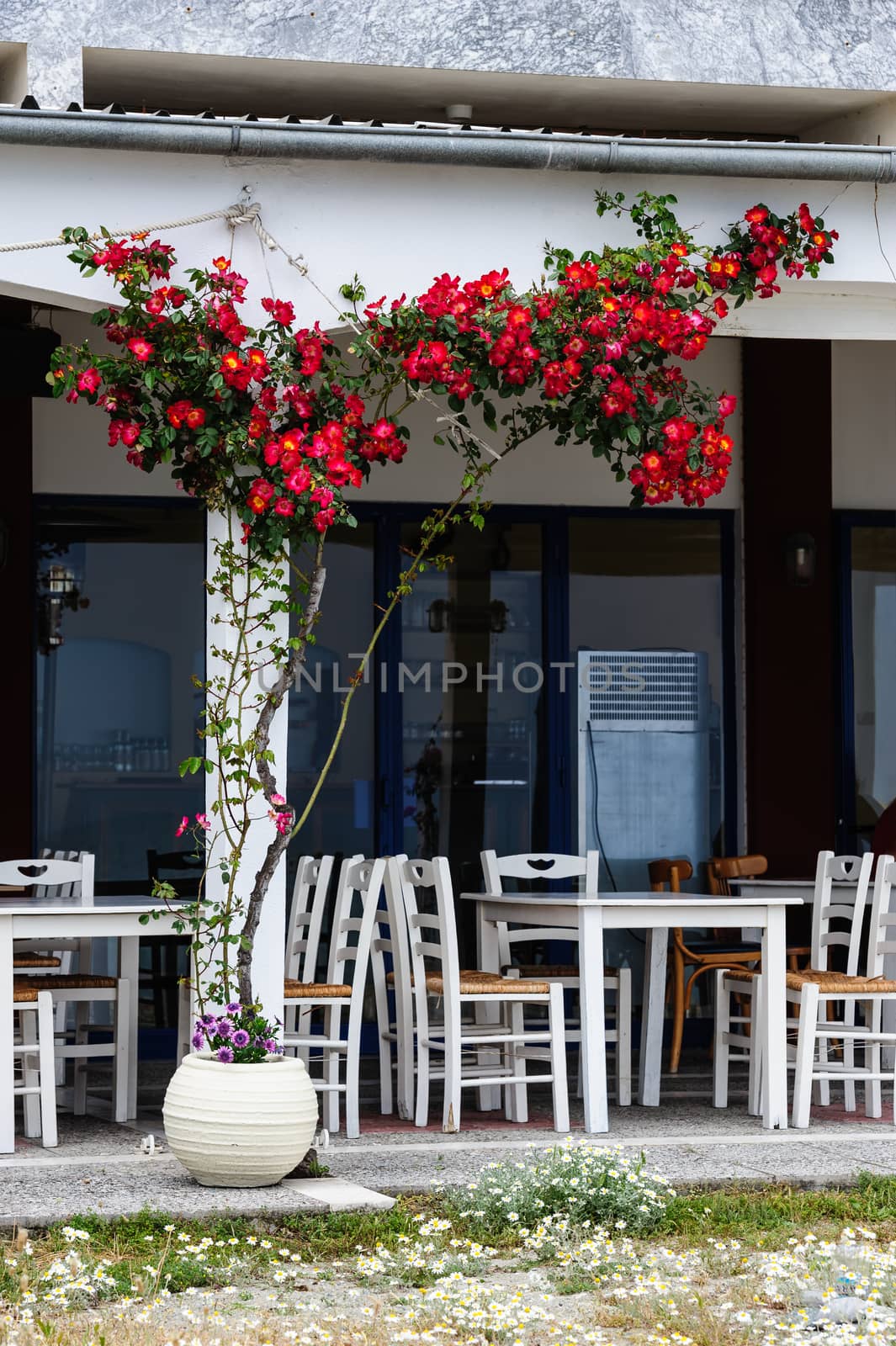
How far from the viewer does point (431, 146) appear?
17.2ft

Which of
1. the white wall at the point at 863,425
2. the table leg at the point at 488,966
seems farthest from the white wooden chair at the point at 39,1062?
the white wall at the point at 863,425

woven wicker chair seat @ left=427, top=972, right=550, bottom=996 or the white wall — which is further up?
the white wall

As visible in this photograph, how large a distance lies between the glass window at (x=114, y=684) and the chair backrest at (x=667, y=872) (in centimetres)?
199

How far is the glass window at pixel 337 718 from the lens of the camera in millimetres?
8094

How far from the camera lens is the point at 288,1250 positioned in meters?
4.29

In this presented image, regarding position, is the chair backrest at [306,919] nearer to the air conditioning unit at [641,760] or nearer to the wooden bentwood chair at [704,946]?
the wooden bentwood chair at [704,946]

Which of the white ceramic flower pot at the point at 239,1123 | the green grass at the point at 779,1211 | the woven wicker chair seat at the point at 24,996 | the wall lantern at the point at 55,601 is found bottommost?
the green grass at the point at 779,1211

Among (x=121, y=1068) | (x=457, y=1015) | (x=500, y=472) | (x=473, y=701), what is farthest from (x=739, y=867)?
(x=121, y=1068)

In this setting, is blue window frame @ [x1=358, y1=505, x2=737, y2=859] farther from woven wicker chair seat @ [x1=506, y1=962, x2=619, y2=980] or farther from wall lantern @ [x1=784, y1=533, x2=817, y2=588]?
woven wicker chair seat @ [x1=506, y1=962, x2=619, y2=980]

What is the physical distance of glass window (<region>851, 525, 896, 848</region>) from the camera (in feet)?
28.4

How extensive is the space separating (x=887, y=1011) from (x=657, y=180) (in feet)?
10.5

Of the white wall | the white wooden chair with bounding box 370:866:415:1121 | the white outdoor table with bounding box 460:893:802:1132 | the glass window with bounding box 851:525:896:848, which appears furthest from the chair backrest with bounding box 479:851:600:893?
the white wall

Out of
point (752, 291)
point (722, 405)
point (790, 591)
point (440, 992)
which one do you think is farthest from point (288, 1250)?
point (790, 591)

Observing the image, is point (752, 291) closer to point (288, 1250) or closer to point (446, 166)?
point (446, 166)
